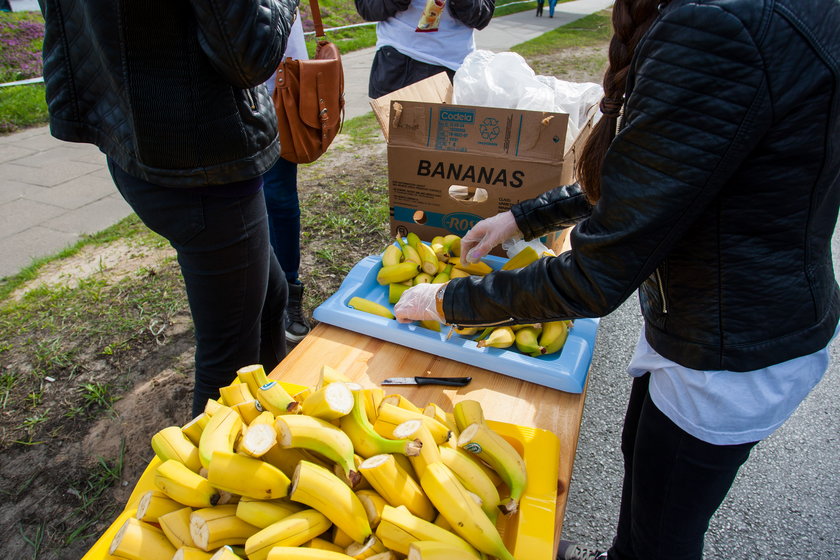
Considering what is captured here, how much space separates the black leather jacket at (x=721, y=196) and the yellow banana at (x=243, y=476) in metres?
0.62

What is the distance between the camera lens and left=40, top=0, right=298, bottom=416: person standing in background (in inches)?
48.7

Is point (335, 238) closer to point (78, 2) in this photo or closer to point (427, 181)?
point (427, 181)

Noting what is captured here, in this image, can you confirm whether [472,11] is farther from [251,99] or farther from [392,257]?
[251,99]

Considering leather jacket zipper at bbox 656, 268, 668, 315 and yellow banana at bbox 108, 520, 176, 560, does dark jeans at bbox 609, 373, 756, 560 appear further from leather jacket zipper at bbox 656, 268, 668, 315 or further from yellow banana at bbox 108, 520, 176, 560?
yellow banana at bbox 108, 520, 176, 560

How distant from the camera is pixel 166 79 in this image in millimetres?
1288

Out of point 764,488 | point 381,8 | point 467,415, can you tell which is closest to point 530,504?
point 467,415

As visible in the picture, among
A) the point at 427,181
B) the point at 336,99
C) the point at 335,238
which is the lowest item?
the point at 335,238

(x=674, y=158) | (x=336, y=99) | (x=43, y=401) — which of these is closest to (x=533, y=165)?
(x=336, y=99)

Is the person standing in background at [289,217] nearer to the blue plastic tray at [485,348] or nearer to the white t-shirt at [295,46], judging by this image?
the white t-shirt at [295,46]

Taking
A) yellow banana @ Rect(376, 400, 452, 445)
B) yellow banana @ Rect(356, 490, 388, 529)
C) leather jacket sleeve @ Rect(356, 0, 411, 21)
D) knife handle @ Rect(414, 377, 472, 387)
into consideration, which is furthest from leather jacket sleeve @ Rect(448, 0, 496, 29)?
yellow banana @ Rect(356, 490, 388, 529)

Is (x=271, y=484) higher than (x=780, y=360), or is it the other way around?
(x=780, y=360)

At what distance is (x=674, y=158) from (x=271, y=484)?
904 mm

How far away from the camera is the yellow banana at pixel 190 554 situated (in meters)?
0.94

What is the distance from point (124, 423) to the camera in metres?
2.44
